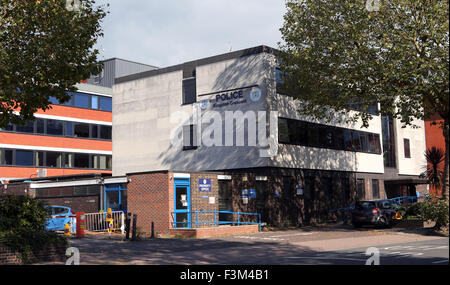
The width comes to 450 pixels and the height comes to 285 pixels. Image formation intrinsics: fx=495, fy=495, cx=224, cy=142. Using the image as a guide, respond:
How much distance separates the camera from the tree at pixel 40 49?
51.7 feet

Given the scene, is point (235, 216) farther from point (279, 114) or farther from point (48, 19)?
point (48, 19)

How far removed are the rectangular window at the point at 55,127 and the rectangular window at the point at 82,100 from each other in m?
2.58

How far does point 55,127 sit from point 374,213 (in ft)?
104

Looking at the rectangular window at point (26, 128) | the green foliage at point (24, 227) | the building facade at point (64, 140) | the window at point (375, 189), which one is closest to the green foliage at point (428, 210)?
the window at point (375, 189)

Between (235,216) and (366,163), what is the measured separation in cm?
1595

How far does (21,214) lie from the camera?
15.2 m

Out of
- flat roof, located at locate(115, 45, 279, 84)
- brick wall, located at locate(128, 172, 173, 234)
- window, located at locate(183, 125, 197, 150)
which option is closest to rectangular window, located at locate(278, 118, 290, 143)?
flat roof, located at locate(115, 45, 279, 84)

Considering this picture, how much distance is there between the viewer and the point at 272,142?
100 feet

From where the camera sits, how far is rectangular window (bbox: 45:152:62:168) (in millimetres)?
46219

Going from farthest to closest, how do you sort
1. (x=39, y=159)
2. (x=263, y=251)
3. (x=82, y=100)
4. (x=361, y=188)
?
(x=82, y=100) < (x=39, y=159) < (x=361, y=188) < (x=263, y=251)

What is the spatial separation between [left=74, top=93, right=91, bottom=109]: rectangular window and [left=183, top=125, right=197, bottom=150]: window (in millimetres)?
18369

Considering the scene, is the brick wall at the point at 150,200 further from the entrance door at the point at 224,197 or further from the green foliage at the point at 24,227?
the green foliage at the point at 24,227

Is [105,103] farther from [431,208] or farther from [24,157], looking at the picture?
[431,208]

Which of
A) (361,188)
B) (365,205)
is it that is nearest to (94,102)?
(361,188)
